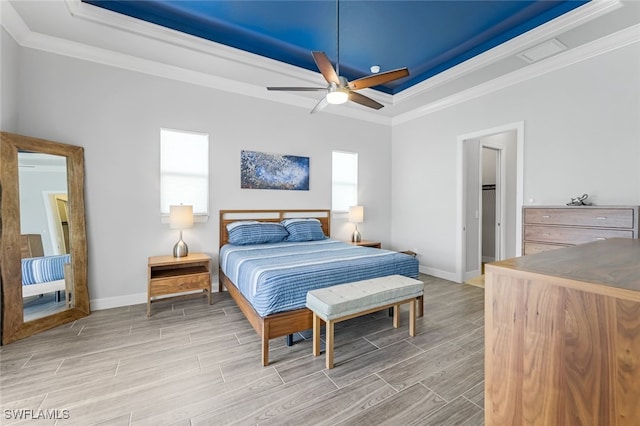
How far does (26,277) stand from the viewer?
262 cm

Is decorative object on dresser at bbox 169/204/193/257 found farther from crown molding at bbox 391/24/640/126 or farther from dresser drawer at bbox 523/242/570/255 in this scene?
crown molding at bbox 391/24/640/126

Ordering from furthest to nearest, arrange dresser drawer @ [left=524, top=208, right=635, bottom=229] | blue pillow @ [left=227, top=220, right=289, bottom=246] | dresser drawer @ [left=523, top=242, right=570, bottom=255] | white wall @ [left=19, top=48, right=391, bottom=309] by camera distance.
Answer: blue pillow @ [left=227, top=220, right=289, bottom=246] < white wall @ [left=19, top=48, right=391, bottom=309] < dresser drawer @ [left=523, top=242, right=570, bottom=255] < dresser drawer @ [left=524, top=208, right=635, bottom=229]

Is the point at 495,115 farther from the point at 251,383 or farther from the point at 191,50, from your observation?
the point at 251,383

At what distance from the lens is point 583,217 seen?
2.67 m

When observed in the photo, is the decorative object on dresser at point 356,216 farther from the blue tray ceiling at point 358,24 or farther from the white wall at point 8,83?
the white wall at point 8,83

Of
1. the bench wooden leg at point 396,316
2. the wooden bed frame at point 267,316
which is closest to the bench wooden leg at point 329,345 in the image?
the wooden bed frame at point 267,316

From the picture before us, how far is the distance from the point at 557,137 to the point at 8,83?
6.03 m

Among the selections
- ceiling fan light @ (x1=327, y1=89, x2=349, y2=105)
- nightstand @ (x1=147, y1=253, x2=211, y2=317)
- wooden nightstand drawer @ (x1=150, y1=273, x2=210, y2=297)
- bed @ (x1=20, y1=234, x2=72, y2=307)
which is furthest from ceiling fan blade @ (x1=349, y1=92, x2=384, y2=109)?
bed @ (x1=20, y1=234, x2=72, y2=307)

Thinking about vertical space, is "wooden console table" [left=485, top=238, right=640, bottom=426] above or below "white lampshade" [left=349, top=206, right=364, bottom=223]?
below

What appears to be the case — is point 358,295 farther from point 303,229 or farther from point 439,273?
point 439,273

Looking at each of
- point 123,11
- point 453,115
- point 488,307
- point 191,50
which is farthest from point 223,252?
point 453,115

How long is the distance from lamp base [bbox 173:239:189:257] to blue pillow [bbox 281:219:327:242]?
4.65ft

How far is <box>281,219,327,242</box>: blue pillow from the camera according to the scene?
4.16 m

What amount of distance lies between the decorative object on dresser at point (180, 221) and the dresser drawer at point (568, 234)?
406 centimetres
